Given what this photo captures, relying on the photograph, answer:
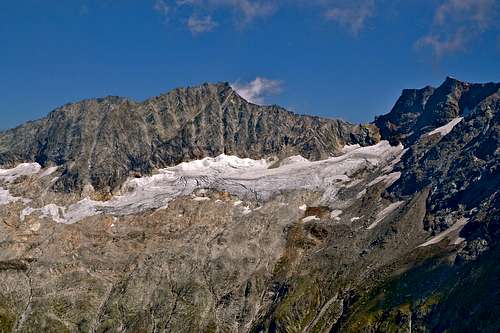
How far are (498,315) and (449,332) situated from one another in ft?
51.2

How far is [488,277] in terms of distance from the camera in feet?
641

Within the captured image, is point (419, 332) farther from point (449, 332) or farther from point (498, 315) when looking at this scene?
point (498, 315)

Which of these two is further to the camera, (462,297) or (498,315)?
(462,297)

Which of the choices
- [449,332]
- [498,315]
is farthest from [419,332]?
[498,315]

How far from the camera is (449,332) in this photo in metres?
187

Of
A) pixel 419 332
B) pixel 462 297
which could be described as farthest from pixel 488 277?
pixel 419 332

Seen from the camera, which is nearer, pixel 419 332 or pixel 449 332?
pixel 449 332

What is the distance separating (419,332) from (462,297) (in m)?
16.7

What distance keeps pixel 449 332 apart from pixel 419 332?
13977 millimetres

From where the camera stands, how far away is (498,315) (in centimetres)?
17688

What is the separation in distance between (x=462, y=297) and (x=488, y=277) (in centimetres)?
974

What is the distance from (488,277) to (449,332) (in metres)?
21.3

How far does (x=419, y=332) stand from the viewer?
19938cm

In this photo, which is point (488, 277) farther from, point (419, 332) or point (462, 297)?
point (419, 332)
